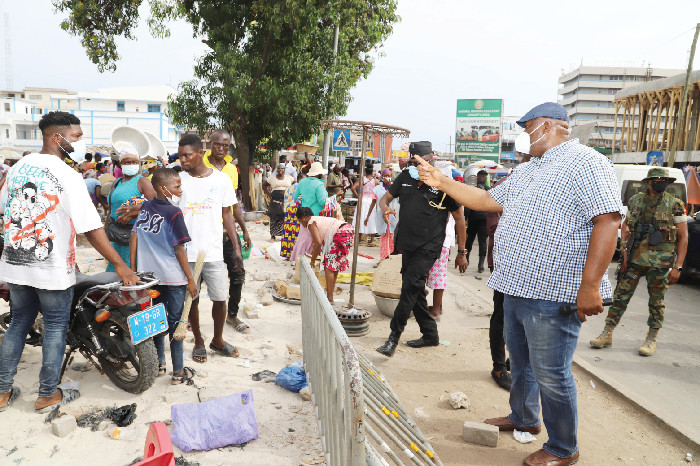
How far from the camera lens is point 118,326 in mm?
3537

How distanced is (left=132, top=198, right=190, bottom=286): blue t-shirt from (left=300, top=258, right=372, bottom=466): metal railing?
1.08 metres

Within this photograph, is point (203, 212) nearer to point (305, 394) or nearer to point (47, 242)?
point (47, 242)

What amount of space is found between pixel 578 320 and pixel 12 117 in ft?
206

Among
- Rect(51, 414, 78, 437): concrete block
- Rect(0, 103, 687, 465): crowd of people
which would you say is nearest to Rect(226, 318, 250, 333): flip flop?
Rect(0, 103, 687, 465): crowd of people

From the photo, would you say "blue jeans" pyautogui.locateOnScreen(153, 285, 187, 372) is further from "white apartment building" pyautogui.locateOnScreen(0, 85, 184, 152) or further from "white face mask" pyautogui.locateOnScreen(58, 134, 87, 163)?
"white apartment building" pyautogui.locateOnScreen(0, 85, 184, 152)

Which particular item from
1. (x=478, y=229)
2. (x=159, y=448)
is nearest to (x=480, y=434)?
(x=159, y=448)

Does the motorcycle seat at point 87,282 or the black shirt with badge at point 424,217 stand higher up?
the black shirt with badge at point 424,217

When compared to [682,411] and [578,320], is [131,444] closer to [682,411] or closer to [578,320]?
[578,320]

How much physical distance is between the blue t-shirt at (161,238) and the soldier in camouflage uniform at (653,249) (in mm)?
4526

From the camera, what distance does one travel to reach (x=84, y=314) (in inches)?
138

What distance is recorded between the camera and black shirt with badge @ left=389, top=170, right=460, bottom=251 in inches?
184

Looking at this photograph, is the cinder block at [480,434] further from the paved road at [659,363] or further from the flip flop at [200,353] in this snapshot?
the flip flop at [200,353]

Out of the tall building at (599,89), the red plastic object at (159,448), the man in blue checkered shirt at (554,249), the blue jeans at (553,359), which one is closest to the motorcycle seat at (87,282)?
the red plastic object at (159,448)

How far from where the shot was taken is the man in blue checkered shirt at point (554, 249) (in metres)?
2.55
